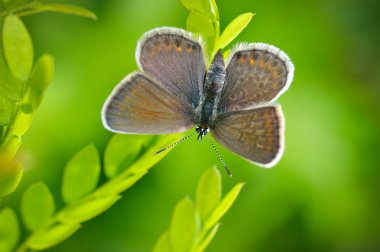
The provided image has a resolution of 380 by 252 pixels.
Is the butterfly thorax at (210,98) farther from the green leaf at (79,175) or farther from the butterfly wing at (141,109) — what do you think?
the green leaf at (79,175)

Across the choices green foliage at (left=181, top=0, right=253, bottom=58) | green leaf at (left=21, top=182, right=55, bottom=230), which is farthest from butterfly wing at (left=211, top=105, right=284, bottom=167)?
green leaf at (left=21, top=182, right=55, bottom=230)

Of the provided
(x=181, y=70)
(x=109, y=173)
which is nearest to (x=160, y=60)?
(x=181, y=70)

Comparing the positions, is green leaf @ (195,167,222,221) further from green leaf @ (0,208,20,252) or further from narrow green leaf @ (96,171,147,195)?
green leaf @ (0,208,20,252)

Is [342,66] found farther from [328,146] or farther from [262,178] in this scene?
[262,178]

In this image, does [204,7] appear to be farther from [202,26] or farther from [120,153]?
[120,153]

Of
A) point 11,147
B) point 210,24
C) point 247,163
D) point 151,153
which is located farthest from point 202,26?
point 247,163

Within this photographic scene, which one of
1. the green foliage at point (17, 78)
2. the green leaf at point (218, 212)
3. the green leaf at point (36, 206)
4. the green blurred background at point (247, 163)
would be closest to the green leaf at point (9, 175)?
the green foliage at point (17, 78)
